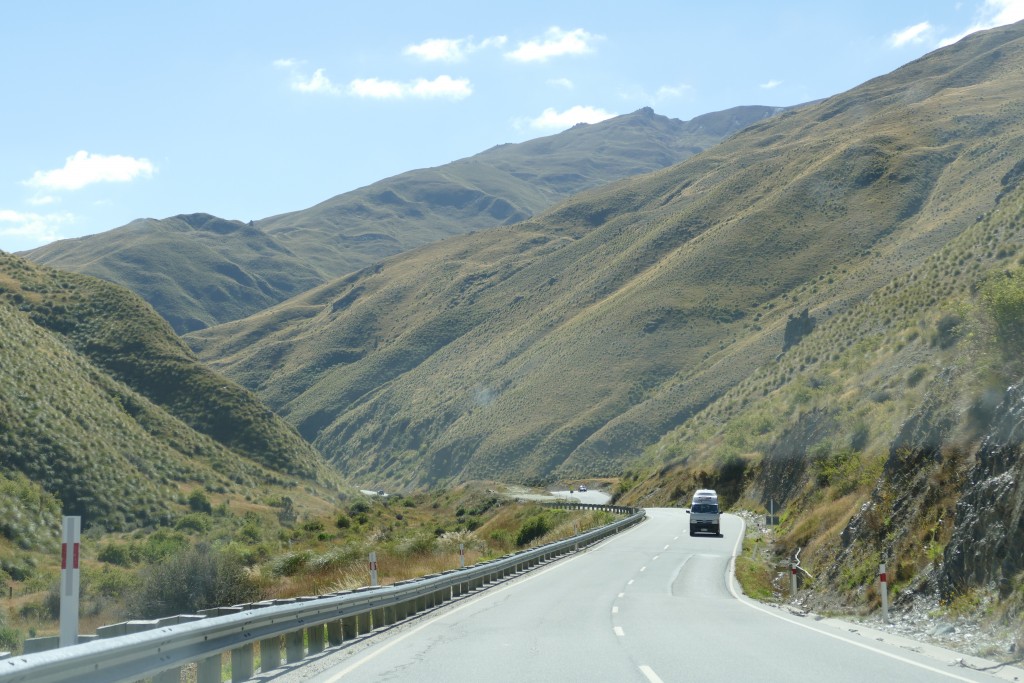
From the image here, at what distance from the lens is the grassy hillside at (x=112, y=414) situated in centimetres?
4350

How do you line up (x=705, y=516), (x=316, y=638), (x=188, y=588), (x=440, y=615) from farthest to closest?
(x=705, y=516) < (x=188, y=588) < (x=440, y=615) < (x=316, y=638)

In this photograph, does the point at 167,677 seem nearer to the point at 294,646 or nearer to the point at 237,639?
the point at 237,639

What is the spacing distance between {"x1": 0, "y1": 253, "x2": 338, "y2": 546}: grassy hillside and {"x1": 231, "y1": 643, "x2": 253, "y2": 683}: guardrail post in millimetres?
29966

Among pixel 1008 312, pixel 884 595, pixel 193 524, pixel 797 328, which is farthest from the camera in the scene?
pixel 797 328

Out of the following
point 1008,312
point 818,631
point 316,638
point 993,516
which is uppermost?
point 1008,312

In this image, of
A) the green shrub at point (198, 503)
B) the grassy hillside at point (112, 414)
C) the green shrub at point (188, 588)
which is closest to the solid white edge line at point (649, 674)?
the green shrub at point (188, 588)

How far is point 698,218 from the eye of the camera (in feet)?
417

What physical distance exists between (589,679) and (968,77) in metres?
168

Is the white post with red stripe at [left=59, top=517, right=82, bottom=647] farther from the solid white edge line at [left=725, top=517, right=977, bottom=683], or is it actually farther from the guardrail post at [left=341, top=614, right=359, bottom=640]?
the solid white edge line at [left=725, top=517, right=977, bottom=683]

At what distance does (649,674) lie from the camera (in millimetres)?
9906

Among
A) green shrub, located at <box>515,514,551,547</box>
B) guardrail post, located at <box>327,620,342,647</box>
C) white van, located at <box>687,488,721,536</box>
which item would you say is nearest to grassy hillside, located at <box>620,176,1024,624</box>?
white van, located at <box>687,488,721,536</box>

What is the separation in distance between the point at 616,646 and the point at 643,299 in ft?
314

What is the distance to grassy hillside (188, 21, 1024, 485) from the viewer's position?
304ft

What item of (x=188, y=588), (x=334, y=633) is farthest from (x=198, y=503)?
(x=334, y=633)
